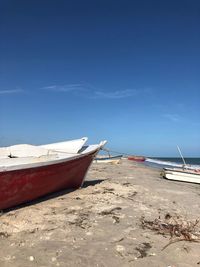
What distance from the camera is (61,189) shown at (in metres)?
9.71

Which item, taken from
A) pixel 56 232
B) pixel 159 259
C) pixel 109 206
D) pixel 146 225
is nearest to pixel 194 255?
pixel 159 259

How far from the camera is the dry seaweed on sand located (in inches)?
221

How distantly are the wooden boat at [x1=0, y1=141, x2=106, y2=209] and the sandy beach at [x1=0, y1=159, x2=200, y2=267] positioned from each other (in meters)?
0.33

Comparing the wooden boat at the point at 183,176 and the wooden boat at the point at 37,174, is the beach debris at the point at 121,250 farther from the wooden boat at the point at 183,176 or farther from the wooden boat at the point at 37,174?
the wooden boat at the point at 183,176

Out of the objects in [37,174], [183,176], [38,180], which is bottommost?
[183,176]

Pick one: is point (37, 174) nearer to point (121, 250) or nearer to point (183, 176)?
point (121, 250)

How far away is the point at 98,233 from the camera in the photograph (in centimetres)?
585

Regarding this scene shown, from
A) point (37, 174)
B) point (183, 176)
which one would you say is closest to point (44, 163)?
point (37, 174)

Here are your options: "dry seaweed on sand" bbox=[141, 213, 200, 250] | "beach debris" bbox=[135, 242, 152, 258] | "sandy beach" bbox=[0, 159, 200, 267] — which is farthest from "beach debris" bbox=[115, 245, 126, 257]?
"dry seaweed on sand" bbox=[141, 213, 200, 250]

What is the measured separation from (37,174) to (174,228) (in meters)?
3.88

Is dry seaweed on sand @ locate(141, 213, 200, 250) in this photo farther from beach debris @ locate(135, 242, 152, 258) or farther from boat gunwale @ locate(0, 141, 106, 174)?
boat gunwale @ locate(0, 141, 106, 174)

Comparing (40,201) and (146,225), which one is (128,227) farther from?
(40,201)

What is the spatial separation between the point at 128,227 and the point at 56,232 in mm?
1556

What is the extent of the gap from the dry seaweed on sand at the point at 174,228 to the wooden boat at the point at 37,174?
9.82 ft
